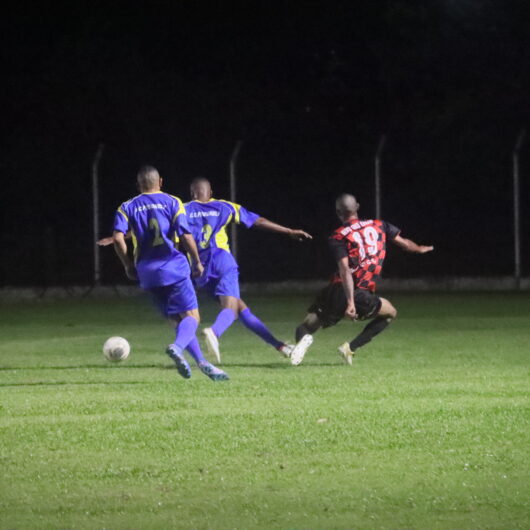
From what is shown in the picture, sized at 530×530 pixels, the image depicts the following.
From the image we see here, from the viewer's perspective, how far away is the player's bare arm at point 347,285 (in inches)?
467

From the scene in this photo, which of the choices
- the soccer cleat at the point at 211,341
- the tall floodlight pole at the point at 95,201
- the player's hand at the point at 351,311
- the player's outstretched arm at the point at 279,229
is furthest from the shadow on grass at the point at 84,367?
the tall floodlight pole at the point at 95,201

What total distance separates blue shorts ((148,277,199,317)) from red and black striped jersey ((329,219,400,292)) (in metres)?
1.51

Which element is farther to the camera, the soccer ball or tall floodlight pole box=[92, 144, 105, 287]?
tall floodlight pole box=[92, 144, 105, 287]

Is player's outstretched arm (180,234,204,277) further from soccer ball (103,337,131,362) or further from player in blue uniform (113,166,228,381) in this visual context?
soccer ball (103,337,131,362)

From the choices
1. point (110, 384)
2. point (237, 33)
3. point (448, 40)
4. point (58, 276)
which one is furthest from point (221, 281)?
point (237, 33)

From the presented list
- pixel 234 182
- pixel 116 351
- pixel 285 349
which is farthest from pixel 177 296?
pixel 234 182

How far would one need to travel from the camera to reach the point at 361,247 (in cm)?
1205

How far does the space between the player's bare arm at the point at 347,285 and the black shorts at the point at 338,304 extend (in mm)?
170

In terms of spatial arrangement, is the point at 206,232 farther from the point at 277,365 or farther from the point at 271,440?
the point at 271,440

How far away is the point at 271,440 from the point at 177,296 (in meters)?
3.84

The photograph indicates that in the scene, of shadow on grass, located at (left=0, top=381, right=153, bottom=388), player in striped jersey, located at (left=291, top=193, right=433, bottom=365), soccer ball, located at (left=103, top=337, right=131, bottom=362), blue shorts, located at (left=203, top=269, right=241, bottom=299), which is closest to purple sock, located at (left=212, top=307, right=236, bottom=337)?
blue shorts, located at (left=203, top=269, right=241, bottom=299)

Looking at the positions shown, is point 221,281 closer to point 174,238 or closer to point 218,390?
point 174,238

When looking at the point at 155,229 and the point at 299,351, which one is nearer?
the point at 155,229

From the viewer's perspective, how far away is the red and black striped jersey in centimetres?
1199
